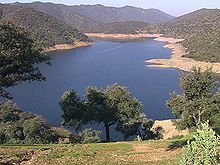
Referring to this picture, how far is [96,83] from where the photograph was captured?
99438mm

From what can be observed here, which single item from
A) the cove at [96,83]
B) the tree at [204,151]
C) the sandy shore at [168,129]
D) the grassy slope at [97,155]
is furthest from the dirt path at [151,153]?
the cove at [96,83]

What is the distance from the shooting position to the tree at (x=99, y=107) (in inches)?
Answer: 1416

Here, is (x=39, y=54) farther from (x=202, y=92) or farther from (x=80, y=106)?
(x=80, y=106)

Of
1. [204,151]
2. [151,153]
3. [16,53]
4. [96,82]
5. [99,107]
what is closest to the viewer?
[204,151]

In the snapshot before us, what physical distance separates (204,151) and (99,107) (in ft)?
98.1

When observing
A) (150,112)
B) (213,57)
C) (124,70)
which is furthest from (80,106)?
(213,57)

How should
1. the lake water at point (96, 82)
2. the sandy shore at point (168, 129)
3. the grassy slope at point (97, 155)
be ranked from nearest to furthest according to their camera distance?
the grassy slope at point (97, 155), the sandy shore at point (168, 129), the lake water at point (96, 82)

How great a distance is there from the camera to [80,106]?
1431 inches

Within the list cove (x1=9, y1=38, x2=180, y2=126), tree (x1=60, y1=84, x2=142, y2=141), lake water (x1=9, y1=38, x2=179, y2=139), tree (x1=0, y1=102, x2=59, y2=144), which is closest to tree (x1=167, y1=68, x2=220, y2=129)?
tree (x1=60, y1=84, x2=142, y2=141)

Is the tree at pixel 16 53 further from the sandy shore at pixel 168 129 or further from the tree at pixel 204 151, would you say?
the sandy shore at pixel 168 129

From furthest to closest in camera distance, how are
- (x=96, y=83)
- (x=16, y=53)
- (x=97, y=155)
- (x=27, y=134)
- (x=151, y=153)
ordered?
(x=96, y=83), (x=27, y=134), (x=151, y=153), (x=16, y=53), (x=97, y=155)

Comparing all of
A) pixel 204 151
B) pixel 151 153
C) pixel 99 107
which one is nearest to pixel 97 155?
pixel 151 153

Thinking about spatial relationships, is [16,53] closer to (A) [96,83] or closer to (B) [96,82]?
(A) [96,83]

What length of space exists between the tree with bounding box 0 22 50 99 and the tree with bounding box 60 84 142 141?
50.0ft
